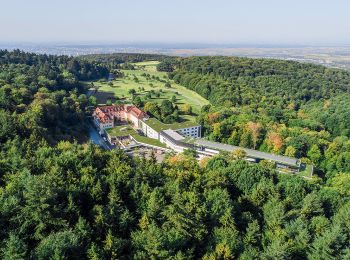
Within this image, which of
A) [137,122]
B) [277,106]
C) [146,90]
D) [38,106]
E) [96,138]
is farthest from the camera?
[146,90]

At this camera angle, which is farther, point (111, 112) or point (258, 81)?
point (258, 81)

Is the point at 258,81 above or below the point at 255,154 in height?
above

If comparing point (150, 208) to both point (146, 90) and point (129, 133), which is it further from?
point (146, 90)

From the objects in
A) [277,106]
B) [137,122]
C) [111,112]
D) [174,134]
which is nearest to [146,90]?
[111,112]

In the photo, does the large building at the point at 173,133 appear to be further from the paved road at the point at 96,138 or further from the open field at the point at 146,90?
the open field at the point at 146,90

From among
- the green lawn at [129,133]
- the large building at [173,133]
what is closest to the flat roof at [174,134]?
the large building at [173,133]

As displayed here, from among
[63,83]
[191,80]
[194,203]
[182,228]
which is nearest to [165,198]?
[194,203]

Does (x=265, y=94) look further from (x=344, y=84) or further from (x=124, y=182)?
(x=124, y=182)
